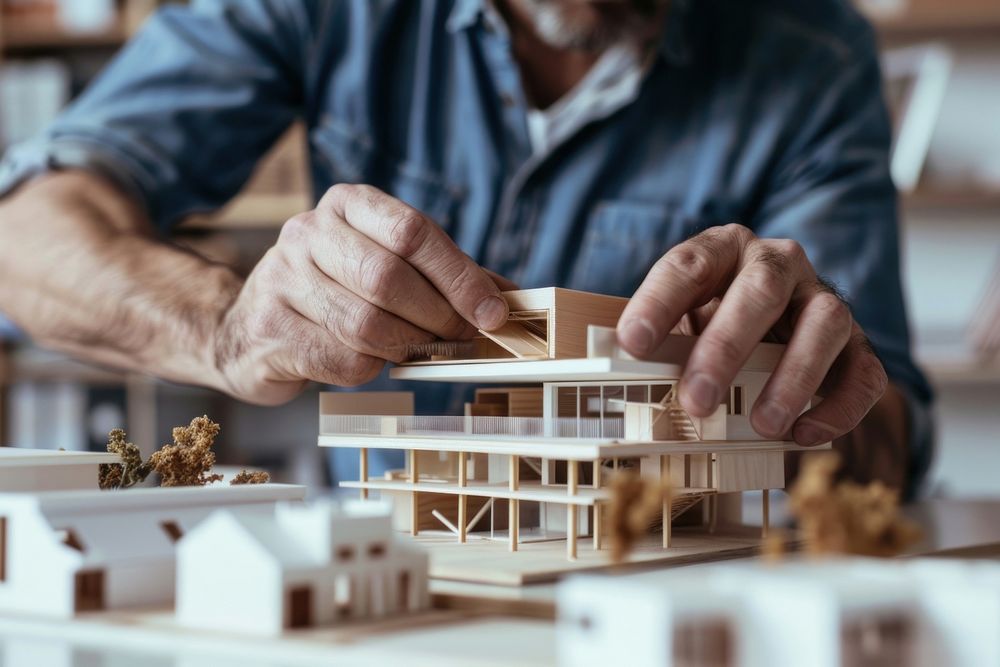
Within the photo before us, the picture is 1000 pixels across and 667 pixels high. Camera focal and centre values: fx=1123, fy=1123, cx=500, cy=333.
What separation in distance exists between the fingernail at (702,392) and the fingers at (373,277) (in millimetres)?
559

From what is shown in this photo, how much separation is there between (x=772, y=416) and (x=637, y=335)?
0.42m

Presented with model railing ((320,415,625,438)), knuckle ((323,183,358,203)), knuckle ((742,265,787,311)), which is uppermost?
knuckle ((323,183,358,203))

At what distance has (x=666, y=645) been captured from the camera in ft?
4.09

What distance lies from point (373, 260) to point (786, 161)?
220 cm

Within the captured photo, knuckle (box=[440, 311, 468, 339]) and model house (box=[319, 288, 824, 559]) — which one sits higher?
knuckle (box=[440, 311, 468, 339])

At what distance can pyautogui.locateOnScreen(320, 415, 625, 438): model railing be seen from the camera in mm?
2309

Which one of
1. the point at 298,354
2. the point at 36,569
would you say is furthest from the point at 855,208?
the point at 36,569

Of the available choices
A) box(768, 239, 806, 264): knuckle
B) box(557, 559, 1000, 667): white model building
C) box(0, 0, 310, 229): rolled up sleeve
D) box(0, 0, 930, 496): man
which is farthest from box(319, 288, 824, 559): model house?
box(0, 0, 310, 229): rolled up sleeve

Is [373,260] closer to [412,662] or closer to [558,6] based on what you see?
[412,662]

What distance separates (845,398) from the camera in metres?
2.50

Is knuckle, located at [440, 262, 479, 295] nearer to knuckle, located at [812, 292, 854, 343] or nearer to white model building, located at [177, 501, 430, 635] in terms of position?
white model building, located at [177, 501, 430, 635]

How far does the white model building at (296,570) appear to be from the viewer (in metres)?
1.60

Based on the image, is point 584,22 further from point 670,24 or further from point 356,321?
point 356,321

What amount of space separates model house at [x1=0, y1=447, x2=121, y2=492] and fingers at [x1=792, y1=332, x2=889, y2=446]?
149 centimetres
